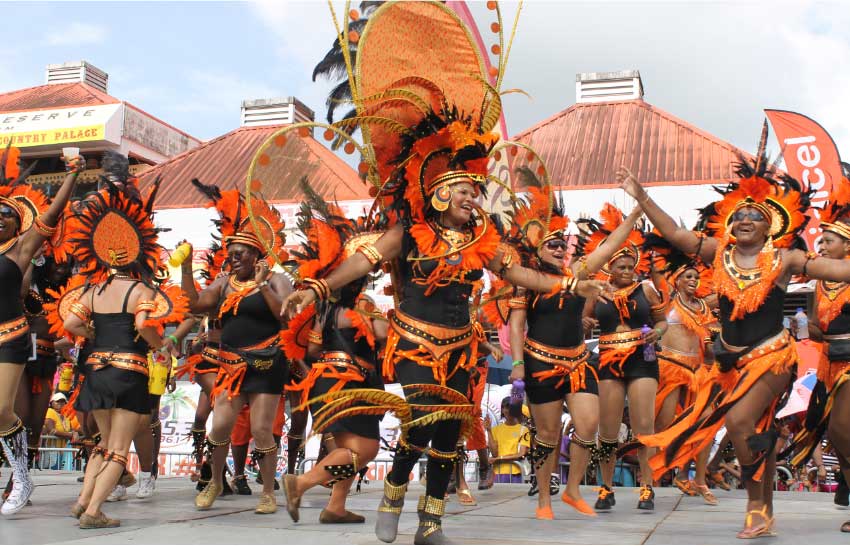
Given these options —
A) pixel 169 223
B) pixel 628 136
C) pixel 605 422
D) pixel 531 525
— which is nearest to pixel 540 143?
pixel 628 136

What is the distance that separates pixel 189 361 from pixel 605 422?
3.72m

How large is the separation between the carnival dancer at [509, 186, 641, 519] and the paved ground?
42 cm

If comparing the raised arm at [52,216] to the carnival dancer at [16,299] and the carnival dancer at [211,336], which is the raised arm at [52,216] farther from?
the carnival dancer at [211,336]

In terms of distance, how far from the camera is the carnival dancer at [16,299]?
20.7 feet

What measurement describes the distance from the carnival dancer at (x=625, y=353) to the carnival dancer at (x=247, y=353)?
266 cm

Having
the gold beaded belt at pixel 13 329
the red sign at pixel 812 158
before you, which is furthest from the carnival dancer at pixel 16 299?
the red sign at pixel 812 158

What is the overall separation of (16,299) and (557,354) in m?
3.98

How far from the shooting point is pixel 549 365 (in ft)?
21.8

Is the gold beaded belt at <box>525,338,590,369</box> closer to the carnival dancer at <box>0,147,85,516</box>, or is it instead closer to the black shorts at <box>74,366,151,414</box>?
the black shorts at <box>74,366,151,414</box>

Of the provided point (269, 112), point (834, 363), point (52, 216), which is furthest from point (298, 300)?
point (269, 112)

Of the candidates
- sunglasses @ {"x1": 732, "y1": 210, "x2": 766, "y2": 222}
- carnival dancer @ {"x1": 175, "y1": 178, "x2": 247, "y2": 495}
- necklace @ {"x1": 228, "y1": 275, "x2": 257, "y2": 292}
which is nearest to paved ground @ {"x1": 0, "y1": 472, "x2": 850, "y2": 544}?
carnival dancer @ {"x1": 175, "y1": 178, "x2": 247, "y2": 495}

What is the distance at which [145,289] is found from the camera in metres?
6.24

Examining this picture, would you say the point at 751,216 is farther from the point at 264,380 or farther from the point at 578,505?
the point at 264,380

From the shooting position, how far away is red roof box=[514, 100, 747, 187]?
21.2m
